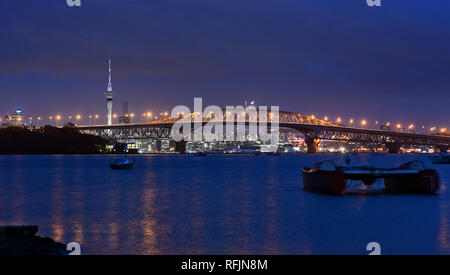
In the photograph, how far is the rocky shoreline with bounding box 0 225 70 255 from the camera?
12148 mm

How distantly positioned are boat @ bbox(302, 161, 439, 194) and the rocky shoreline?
23.0m

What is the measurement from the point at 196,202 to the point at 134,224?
10.1 metres

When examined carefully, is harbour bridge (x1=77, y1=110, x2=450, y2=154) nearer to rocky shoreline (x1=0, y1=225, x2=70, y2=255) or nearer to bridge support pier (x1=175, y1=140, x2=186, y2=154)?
bridge support pier (x1=175, y1=140, x2=186, y2=154)

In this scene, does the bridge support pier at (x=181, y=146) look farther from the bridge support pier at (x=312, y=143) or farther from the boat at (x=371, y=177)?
the boat at (x=371, y=177)

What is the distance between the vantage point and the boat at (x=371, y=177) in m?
32.8

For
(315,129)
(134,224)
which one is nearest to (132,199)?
(134,224)

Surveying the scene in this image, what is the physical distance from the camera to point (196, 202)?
105 feet

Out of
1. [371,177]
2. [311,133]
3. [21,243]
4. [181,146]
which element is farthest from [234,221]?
[181,146]
